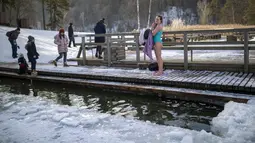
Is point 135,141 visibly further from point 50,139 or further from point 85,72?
point 85,72

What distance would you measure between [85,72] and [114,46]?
5.85 ft

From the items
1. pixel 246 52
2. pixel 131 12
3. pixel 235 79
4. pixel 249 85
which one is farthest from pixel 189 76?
pixel 131 12

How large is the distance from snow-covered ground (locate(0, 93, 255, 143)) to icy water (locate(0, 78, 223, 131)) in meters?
0.57

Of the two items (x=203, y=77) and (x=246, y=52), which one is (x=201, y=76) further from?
(x=246, y=52)

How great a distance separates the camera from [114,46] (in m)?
10.2

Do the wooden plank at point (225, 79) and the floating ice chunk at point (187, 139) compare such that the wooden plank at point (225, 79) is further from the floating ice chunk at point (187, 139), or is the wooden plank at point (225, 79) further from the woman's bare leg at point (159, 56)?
the floating ice chunk at point (187, 139)

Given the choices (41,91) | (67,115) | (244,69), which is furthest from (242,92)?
(41,91)

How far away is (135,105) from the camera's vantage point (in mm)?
6367

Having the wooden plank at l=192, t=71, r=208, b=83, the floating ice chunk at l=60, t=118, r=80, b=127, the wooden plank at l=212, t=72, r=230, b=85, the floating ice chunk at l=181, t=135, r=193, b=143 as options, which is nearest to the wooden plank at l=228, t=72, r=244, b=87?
the wooden plank at l=212, t=72, r=230, b=85

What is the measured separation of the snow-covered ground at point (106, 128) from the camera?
387 centimetres

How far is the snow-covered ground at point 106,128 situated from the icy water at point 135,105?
57 cm

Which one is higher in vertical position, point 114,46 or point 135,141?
point 114,46

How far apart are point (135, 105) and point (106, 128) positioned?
198 centimetres

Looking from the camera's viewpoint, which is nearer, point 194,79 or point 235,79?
point 235,79
